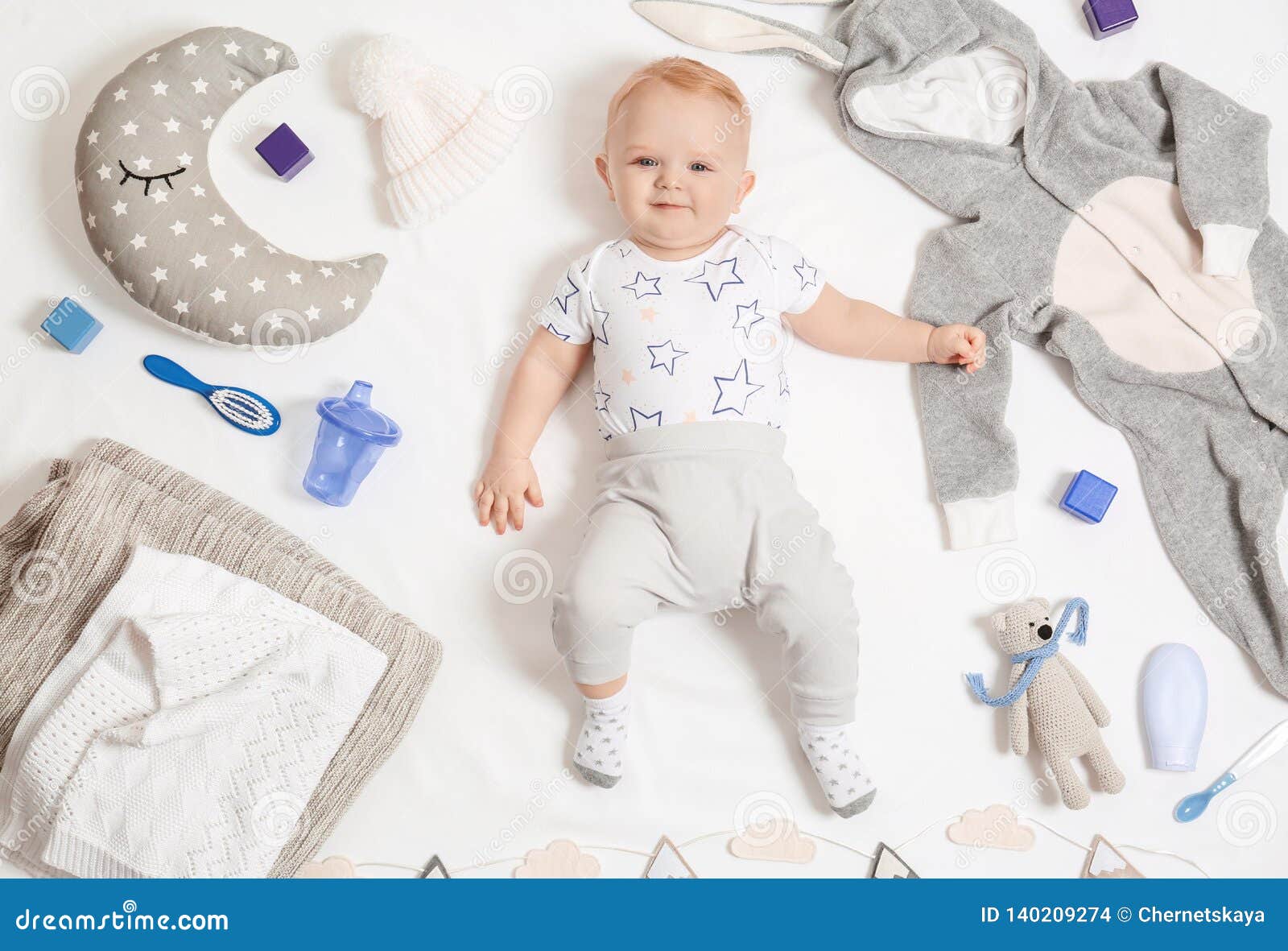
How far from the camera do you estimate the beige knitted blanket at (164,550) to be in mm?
1278

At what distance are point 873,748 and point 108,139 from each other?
134 centimetres

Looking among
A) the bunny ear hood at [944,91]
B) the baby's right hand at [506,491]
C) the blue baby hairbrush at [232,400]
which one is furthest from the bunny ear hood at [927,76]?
the blue baby hairbrush at [232,400]

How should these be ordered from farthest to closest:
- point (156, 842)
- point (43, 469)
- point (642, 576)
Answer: point (43, 469) → point (642, 576) → point (156, 842)

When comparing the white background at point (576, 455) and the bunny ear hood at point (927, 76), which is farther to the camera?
the bunny ear hood at point (927, 76)

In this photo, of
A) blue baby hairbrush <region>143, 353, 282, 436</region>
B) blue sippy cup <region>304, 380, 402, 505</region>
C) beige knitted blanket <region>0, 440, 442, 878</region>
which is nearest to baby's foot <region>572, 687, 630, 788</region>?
beige knitted blanket <region>0, 440, 442, 878</region>

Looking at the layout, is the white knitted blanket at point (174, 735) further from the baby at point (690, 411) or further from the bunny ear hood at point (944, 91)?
the bunny ear hood at point (944, 91)

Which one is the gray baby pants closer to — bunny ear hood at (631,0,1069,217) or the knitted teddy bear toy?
the knitted teddy bear toy

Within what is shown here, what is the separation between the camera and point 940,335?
4.75ft

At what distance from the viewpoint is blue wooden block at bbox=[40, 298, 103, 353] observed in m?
1.45

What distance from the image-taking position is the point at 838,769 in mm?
1353

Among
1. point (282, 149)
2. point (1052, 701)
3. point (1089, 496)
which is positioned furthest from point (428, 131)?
point (1052, 701)

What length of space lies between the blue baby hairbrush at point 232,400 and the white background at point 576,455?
0.08 ft
